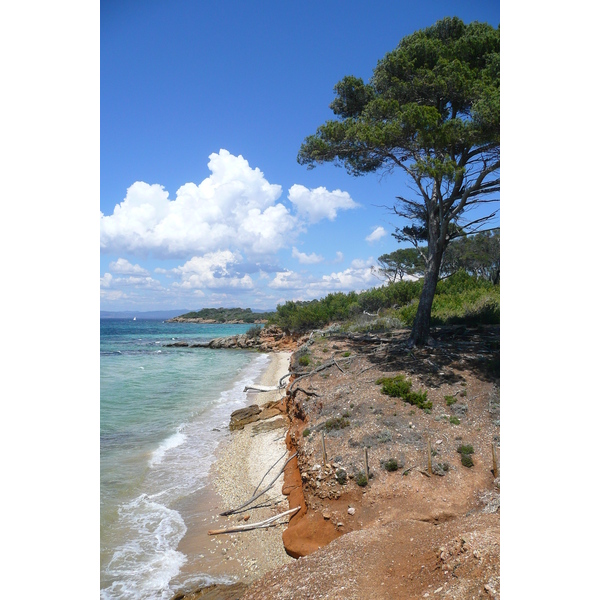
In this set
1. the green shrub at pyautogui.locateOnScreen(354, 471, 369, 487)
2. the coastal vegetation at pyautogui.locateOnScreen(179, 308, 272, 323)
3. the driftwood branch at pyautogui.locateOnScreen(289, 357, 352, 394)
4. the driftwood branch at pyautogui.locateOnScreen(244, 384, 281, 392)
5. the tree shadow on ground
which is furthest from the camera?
the coastal vegetation at pyautogui.locateOnScreen(179, 308, 272, 323)

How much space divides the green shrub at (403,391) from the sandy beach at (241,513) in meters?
2.66

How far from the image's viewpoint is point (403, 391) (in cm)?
772

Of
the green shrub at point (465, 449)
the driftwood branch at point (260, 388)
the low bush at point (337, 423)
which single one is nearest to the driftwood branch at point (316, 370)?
the low bush at point (337, 423)

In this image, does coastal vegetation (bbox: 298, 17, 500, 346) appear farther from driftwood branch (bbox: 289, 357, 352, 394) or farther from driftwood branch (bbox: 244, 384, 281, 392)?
driftwood branch (bbox: 244, 384, 281, 392)

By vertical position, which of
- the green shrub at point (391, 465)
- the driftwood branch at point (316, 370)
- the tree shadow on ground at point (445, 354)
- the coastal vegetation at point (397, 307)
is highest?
the coastal vegetation at point (397, 307)

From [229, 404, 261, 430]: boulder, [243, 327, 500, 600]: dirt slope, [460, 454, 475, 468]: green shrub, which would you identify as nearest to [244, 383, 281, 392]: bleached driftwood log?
[229, 404, 261, 430]: boulder

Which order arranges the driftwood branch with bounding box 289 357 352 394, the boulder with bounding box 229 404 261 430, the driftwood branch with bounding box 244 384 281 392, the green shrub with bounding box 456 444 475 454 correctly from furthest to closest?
the driftwood branch with bounding box 244 384 281 392 → the boulder with bounding box 229 404 261 430 → the driftwood branch with bounding box 289 357 352 394 → the green shrub with bounding box 456 444 475 454

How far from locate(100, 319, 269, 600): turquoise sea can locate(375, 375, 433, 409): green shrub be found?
4344mm

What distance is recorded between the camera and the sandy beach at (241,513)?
16.5ft

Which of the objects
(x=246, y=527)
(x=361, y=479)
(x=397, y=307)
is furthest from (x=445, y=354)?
(x=397, y=307)

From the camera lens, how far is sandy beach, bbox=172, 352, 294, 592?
5.03 metres

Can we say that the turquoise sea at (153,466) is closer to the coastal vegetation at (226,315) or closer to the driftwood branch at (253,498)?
the driftwood branch at (253,498)
